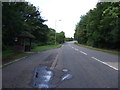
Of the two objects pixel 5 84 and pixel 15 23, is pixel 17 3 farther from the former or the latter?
pixel 5 84

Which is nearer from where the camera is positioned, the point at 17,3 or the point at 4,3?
the point at 4,3

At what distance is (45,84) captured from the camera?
19.0ft

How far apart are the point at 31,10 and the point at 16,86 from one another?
119ft

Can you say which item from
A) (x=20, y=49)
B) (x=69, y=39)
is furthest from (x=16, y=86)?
(x=69, y=39)

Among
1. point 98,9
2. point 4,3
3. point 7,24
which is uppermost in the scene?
point 98,9

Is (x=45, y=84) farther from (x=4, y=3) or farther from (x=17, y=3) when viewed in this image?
(x=17, y=3)

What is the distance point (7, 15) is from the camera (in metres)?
14.9

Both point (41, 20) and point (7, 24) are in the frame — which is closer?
point (7, 24)

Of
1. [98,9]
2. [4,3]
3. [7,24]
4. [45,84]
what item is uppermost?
[98,9]

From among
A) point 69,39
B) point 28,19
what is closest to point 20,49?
point 28,19

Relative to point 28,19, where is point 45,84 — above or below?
below

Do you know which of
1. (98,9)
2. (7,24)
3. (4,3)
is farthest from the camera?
(98,9)

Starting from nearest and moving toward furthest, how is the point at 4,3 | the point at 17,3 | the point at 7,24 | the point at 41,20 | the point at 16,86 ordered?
the point at 16,86 < the point at 4,3 < the point at 7,24 < the point at 17,3 < the point at 41,20

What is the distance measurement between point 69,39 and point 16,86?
174501 millimetres
